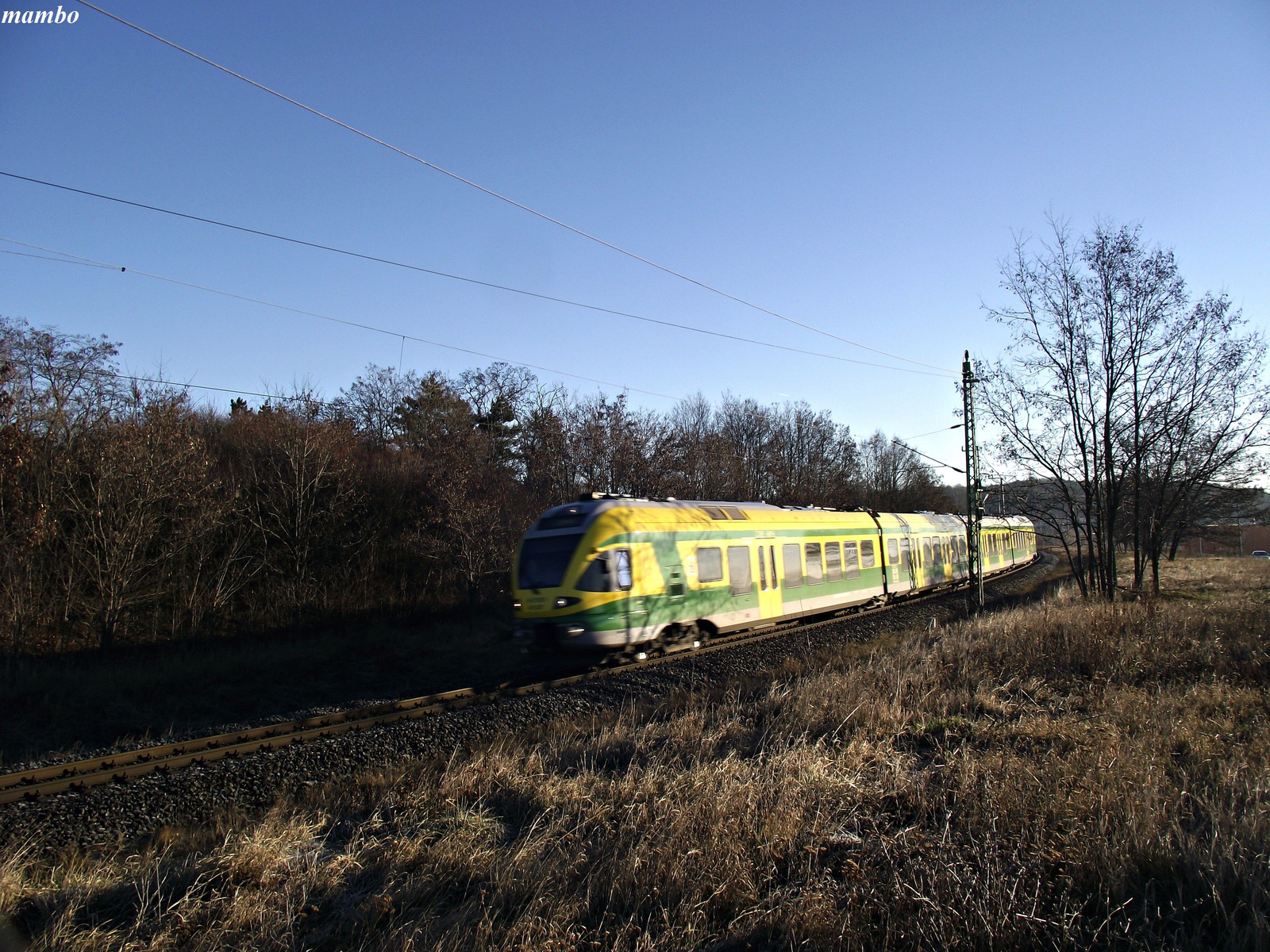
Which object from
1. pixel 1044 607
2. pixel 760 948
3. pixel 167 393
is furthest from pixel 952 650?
pixel 167 393

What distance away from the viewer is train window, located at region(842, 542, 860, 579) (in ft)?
59.0

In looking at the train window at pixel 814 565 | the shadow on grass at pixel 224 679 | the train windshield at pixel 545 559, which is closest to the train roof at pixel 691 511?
the train windshield at pixel 545 559

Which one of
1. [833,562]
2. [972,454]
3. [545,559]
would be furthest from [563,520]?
[972,454]

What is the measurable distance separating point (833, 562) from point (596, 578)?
8296 mm

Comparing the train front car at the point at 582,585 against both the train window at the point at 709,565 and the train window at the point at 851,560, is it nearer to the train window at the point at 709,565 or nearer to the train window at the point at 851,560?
the train window at the point at 709,565

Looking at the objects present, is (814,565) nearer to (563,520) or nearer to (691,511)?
(691,511)

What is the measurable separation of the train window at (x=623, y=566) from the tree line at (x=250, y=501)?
8838 millimetres

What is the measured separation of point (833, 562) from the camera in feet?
57.1

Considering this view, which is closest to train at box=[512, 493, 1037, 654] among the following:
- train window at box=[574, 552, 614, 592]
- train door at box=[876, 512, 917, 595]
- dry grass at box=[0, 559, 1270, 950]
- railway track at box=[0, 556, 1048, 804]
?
train window at box=[574, 552, 614, 592]

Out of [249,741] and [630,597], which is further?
[630,597]

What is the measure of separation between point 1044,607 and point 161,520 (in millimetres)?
20327

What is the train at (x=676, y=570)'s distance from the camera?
37.7ft

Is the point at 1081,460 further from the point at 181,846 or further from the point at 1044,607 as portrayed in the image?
the point at 181,846

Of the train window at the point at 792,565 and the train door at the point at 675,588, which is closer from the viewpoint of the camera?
the train door at the point at 675,588
